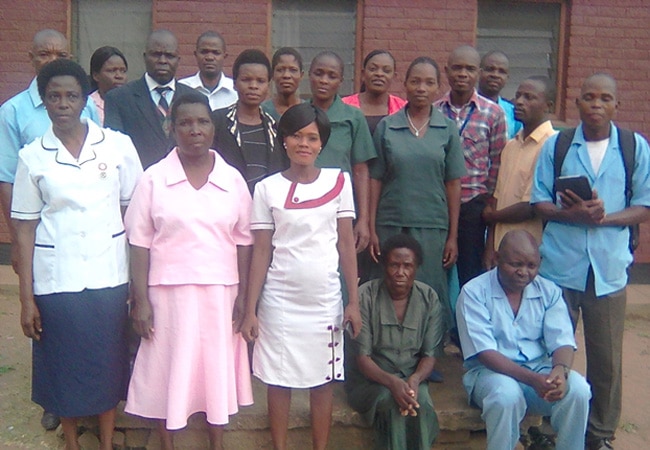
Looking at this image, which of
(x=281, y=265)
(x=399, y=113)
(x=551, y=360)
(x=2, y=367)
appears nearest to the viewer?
(x=281, y=265)

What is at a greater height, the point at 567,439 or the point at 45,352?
the point at 45,352

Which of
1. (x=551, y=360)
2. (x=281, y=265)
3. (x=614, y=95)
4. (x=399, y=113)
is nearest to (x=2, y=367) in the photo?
(x=281, y=265)

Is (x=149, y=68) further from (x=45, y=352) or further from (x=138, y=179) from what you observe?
(x=45, y=352)

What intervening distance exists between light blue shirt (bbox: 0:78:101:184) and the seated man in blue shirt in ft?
7.67

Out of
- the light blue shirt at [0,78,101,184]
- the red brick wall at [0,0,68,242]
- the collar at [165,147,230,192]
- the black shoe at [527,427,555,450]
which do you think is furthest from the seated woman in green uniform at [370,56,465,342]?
the red brick wall at [0,0,68,242]

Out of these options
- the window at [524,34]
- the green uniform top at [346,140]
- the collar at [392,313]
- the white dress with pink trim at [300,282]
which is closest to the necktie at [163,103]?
the green uniform top at [346,140]

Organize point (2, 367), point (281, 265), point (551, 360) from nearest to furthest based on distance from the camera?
point (281, 265), point (551, 360), point (2, 367)

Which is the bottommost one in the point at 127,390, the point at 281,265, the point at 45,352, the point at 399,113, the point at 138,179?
the point at 127,390

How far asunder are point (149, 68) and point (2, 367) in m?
2.27

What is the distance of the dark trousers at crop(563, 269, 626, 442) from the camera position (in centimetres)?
383

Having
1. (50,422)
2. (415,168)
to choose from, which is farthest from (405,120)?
(50,422)

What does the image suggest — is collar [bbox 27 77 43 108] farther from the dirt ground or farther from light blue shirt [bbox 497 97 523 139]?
light blue shirt [bbox 497 97 523 139]

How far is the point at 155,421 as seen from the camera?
12.4ft

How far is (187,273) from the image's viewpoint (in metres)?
3.28
